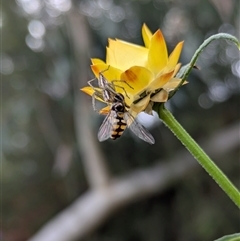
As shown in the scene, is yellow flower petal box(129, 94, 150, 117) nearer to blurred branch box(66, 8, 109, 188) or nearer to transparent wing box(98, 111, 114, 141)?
transparent wing box(98, 111, 114, 141)

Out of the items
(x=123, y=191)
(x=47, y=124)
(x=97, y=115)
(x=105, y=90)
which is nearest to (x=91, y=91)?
(x=105, y=90)

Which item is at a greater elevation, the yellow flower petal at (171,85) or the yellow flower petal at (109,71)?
the yellow flower petal at (109,71)

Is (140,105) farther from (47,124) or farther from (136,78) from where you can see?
(47,124)

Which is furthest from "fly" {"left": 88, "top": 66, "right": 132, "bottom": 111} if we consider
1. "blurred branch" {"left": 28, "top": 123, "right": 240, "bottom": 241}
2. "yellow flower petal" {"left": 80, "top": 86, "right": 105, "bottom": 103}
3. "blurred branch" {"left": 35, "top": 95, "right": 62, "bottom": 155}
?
"blurred branch" {"left": 35, "top": 95, "right": 62, "bottom": 155}

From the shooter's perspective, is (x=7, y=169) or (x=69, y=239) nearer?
(x=69, y=239)

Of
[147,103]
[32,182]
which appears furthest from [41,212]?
[147,103]

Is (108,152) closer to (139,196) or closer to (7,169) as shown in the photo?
(139,196)

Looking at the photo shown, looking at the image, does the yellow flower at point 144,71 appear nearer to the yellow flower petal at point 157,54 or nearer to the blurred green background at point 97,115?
the yellow flower petal at point 157,54

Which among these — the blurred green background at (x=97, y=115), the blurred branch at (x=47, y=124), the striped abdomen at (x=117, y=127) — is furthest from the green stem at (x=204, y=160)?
the blurred branch at (x=47, y=124)
